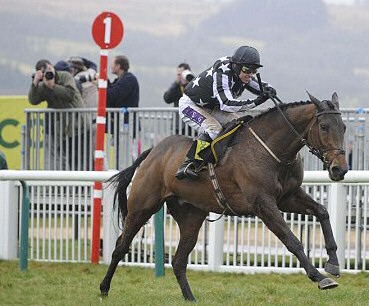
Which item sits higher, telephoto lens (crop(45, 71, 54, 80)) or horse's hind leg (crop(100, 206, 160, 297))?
telephoto lens (crop(45, 71, 54, 80))

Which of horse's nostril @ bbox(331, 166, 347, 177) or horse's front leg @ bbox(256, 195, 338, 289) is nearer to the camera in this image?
horse's nostril @ bbox(331, 166, 347, 177)

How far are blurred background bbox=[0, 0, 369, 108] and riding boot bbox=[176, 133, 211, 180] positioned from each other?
17.2ft

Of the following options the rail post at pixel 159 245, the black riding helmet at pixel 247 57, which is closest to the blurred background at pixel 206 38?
the rail post at pixel 159 245

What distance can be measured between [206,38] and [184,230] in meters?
5.96

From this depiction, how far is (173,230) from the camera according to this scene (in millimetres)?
13000

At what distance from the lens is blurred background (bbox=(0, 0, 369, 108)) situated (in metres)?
15.3

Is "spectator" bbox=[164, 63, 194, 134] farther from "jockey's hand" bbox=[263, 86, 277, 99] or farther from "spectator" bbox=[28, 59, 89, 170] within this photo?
"jockey's hand" bbox=[263, 86, 277, 99]

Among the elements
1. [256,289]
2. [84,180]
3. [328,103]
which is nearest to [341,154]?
[328,103]

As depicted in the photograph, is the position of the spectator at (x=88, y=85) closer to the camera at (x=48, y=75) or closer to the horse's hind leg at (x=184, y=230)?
the camera at (x=48, y=75)

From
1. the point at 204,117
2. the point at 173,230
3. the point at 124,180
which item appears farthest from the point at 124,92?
the point at 204,117

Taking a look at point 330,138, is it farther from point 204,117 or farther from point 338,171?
point 204,117

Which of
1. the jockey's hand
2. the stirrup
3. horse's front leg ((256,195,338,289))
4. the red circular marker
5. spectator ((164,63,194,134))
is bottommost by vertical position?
horse's front leg ((256,195,338,289))

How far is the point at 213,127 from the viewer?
10414 millimetres

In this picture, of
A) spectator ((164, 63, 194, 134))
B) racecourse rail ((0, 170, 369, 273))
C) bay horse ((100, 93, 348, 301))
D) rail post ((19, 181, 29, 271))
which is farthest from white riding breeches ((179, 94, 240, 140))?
spectator ((164, 63, 194, 134))
